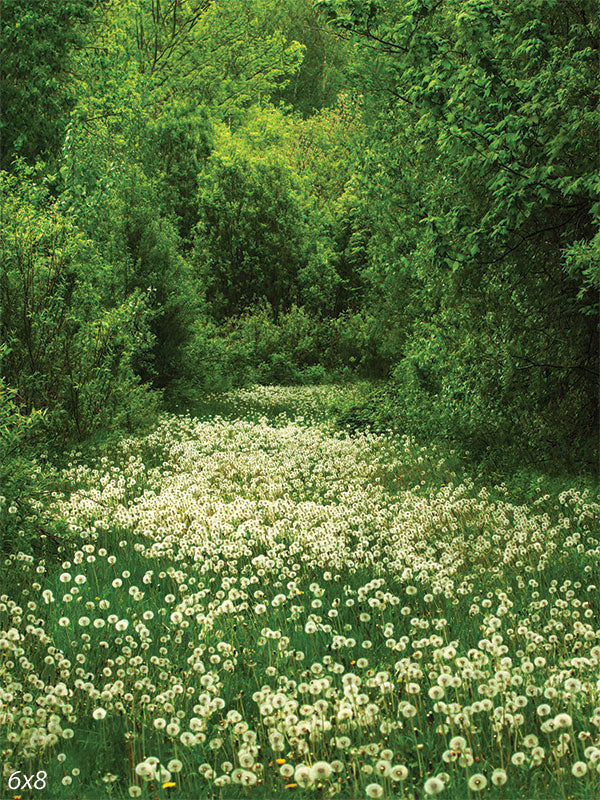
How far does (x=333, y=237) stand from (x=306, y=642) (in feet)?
89.6

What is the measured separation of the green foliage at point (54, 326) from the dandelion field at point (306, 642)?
6.58 feet

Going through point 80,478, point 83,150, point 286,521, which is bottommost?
point 80,478

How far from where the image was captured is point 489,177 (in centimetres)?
796

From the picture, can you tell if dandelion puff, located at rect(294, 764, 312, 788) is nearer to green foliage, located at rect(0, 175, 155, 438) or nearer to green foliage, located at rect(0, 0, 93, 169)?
green foliage, located at rect(0, 175, 155, 438)

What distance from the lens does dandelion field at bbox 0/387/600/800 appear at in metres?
3.54

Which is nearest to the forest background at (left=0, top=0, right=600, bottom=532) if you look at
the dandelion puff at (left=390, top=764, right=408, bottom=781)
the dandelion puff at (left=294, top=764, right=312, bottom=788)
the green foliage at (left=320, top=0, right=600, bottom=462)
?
the green foliage at (left=320, top=0, right=600, bottom=462)

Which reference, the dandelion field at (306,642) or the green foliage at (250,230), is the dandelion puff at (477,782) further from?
the green foliage at (250,230)

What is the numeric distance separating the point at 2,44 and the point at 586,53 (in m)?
14.7

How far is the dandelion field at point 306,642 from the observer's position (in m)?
3.54

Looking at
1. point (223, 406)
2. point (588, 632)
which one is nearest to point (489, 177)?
point (588, 632)

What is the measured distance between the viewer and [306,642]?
505cm

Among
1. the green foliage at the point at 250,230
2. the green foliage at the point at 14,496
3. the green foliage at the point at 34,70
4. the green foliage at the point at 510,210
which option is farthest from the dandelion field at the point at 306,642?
the green foliage at the point at 250,230

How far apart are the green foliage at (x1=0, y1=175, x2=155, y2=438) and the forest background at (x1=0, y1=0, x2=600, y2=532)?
4 cm

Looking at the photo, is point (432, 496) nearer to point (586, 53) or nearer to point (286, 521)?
point (286, 521)
